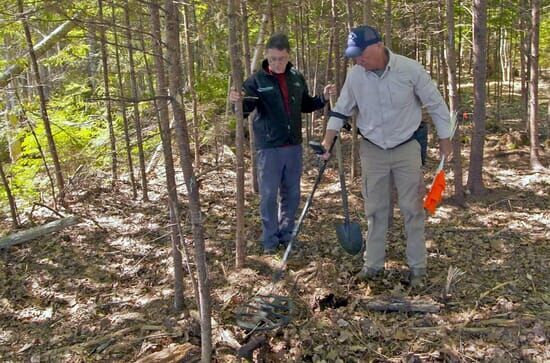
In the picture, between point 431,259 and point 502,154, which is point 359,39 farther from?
point 502,154

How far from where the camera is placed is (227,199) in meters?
8.02

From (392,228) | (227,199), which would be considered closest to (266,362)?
(392,228)

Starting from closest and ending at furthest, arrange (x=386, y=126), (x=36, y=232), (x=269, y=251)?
(x=386, y=126), (x=269, y=251), (x=36, y=232)

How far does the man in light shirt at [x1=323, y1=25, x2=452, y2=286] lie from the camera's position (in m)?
3.97

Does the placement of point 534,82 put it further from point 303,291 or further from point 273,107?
point 303,291

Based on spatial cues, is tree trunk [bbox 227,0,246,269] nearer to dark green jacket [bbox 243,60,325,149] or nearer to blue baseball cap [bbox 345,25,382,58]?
dark green jacket [bbox 243,60,325,149]

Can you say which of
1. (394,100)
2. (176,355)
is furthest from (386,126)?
(176,355)

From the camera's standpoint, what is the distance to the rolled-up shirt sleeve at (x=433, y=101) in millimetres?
3975

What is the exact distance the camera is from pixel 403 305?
3967mm

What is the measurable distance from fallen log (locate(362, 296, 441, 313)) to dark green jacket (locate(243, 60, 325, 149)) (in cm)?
199

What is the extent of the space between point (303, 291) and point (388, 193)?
1.24 meters

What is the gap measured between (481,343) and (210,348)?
2.05m

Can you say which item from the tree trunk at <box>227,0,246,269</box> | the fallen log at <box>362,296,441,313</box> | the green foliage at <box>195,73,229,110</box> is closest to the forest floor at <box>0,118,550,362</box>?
the fallen log at <box>362,296,441,313</box>

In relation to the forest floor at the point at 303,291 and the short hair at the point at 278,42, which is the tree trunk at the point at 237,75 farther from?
the forest floor at the point at 303,291
